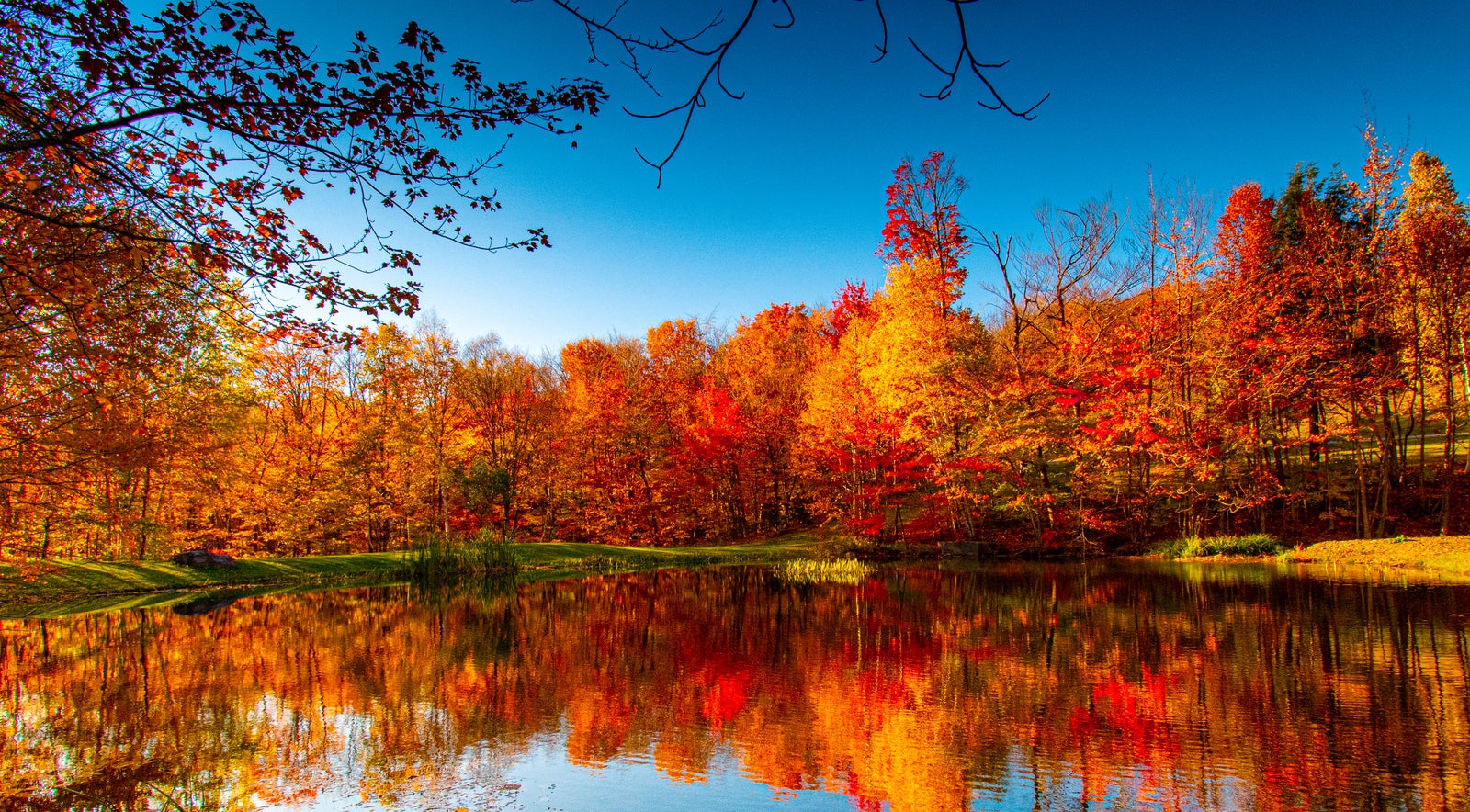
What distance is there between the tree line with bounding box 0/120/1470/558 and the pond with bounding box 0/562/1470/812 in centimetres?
709

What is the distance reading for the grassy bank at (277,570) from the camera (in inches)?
645

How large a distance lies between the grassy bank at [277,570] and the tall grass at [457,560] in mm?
274

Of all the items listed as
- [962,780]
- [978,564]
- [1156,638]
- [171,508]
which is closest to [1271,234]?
[978,564]

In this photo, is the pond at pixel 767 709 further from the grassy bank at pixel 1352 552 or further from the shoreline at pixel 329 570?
the grassy bank at pixel 1352 552

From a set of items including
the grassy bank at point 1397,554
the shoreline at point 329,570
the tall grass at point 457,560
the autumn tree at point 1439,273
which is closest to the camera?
the shoreline at point 329,570

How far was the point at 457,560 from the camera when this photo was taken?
72.3 feet

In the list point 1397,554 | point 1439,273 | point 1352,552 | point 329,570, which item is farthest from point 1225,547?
point 329,570

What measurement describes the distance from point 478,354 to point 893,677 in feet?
104

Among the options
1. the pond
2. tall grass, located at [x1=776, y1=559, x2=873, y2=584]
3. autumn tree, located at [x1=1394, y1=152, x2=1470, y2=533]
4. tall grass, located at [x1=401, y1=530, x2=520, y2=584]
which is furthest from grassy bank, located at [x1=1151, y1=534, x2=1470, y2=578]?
tall grass, located at [x1=401, y1=530, x2=520, y2=584]

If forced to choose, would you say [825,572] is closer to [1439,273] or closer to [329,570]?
[329,570]

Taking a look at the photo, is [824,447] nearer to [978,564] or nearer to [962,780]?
[978,564]

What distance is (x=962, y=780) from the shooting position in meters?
5.26

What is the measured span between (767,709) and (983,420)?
19.6m

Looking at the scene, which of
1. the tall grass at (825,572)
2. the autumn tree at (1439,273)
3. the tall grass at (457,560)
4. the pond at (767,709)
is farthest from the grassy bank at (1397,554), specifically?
the tall grass at (457,560)
